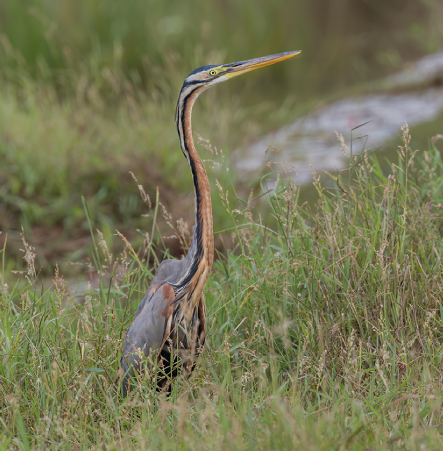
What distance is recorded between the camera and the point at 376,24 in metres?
14.1

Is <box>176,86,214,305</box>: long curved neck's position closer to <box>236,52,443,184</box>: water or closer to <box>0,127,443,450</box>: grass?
<box>0,127,443,450</box>: grass

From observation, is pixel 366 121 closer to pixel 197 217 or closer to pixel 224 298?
pixel 224 298

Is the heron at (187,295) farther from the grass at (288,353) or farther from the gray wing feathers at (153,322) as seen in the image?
the grass at (288,353)

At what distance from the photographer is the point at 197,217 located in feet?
9.25

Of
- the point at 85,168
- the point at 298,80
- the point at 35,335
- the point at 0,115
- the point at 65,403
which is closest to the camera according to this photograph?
the point at 65,403

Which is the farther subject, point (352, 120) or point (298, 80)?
point (298, 80)

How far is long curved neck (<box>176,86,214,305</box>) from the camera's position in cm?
280

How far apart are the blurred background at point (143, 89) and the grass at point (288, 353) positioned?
75 cm

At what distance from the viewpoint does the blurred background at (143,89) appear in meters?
5.87

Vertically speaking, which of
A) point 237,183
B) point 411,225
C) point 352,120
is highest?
point 411,225

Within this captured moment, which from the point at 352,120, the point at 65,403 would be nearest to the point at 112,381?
the point at 65,403

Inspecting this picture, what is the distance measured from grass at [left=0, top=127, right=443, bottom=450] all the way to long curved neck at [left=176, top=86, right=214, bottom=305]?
23cm

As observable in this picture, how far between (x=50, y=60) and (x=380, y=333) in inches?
295

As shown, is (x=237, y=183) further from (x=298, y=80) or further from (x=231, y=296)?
(x=298, y=80)
